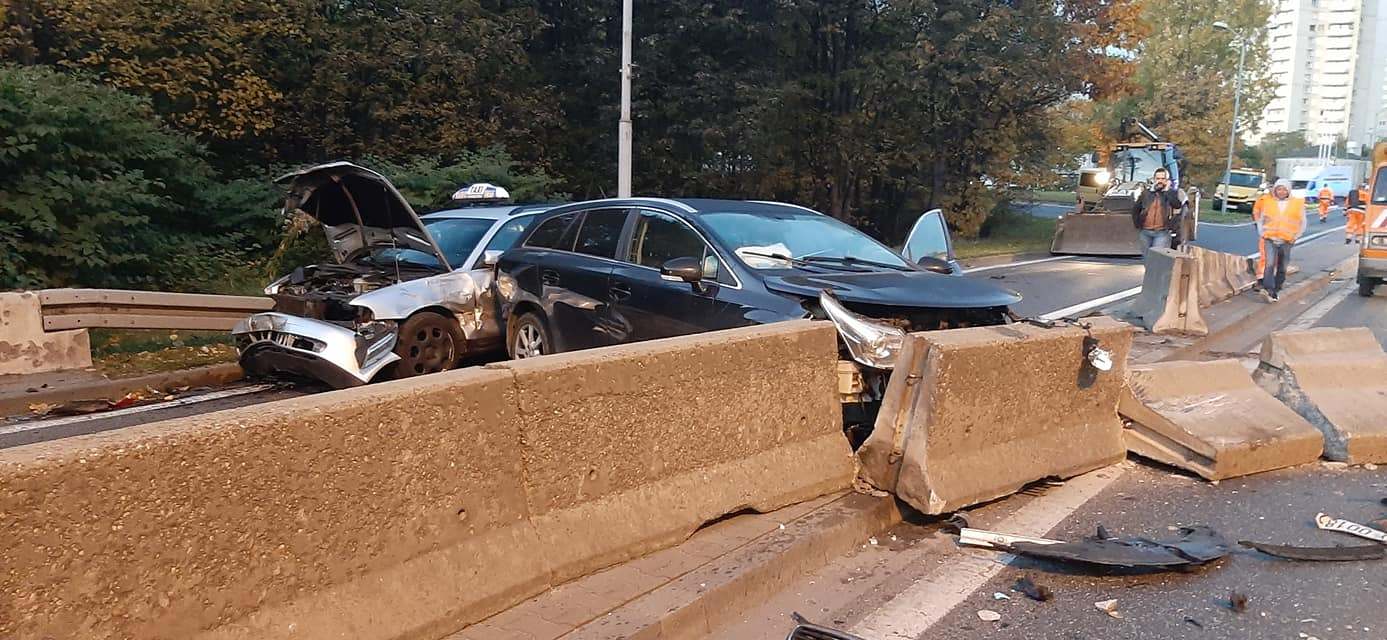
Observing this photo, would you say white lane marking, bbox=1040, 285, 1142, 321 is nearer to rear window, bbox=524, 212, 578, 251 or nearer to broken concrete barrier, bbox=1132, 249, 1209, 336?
broken concrete barrier, bbox=1132, 249, 1209, 336

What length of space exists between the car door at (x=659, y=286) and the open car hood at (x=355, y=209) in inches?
77.0

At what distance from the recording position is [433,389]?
311 cm

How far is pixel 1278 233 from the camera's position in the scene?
1345 cm

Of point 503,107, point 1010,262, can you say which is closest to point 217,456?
point 503,107

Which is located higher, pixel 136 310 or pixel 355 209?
pixel 355 209

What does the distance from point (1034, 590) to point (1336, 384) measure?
3515 mm

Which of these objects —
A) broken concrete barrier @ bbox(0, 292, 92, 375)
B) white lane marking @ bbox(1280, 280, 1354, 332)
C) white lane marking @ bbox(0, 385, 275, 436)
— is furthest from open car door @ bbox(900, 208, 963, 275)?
broken concrete barrier @ bbox(0, 292, 92, 375)

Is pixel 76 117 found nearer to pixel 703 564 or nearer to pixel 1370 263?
pixel 703 564

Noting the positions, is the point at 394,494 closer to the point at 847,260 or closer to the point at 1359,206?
the point at 847,260

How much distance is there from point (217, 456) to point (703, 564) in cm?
189

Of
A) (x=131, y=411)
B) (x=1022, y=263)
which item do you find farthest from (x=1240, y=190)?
(x=131, y=411)

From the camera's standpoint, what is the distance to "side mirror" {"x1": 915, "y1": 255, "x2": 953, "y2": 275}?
6789mm

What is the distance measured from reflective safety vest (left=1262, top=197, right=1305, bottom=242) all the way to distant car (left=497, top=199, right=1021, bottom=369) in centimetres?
844

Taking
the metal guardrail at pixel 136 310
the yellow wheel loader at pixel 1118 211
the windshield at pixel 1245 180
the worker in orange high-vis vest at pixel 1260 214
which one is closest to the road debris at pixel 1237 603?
the metal guardrail at pixel 136 310
